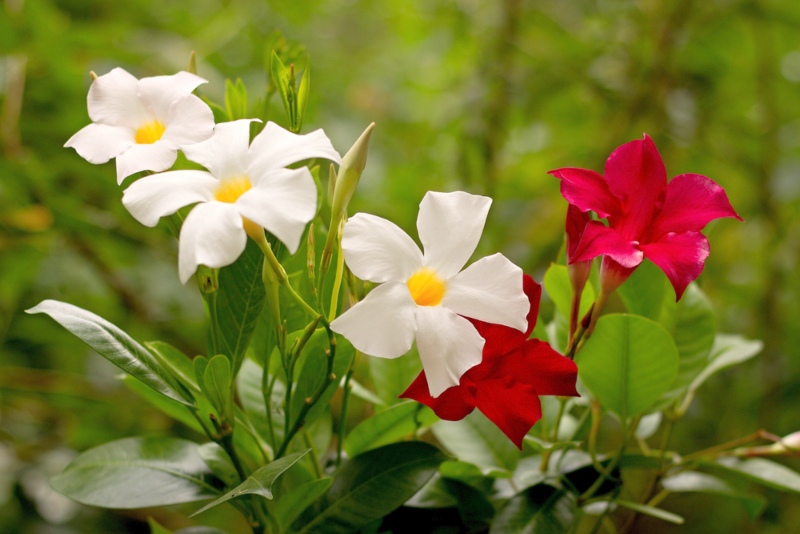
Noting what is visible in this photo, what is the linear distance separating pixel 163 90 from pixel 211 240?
0.14 m

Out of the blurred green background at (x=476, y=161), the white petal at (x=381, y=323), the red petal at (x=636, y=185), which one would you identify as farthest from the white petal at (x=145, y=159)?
the blurred green background at (x=476, y=161)

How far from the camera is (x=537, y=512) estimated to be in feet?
1.28

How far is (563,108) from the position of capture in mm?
1510

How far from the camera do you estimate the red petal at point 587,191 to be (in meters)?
0.33

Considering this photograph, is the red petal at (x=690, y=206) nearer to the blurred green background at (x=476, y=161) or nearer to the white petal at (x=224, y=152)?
the white petal at (x=224, y=152)

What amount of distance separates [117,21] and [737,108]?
1391 mm

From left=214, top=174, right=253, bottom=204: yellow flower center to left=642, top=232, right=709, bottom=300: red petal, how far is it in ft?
0.65

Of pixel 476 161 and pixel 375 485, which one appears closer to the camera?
pixel 375 485

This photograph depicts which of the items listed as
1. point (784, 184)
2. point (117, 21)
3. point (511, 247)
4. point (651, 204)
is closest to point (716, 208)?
point (651, 204)

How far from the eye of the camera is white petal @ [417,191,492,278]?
1.04 feet

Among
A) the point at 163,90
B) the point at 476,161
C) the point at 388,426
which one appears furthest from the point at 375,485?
the point at 476,161

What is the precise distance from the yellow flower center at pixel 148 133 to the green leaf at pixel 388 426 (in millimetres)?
202

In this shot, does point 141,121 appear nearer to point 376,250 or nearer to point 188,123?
point 188,123

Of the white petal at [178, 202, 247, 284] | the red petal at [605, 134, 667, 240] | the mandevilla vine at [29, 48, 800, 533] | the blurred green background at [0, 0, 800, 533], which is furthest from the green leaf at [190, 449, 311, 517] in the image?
the blurred green background at [0, 0, 800, 533]
